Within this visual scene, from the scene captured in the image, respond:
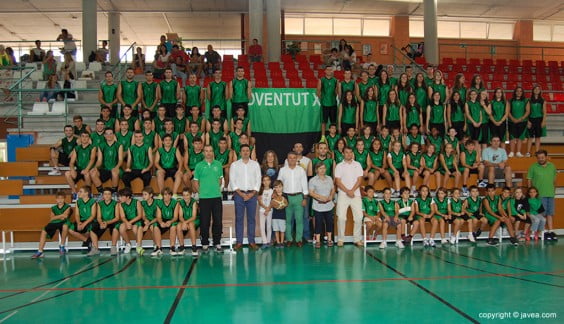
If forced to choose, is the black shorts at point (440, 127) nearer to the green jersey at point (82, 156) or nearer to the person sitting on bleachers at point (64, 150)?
the green jersey at point (82, 156)

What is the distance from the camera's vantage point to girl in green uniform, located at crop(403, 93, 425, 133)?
38.9 feet

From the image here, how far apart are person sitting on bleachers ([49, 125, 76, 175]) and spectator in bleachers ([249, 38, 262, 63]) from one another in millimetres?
9830

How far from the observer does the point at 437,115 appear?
12.0 m

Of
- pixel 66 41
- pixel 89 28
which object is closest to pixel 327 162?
pixel 66 41

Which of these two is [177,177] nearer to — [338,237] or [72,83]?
[338,237]

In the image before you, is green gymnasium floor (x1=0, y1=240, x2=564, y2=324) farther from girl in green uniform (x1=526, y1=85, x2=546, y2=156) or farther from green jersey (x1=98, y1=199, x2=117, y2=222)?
girl in green uniform (x1=526, y1=85, x2=546, y2=156)

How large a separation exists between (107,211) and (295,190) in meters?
3.49

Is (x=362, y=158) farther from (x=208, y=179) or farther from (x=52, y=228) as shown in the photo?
(x=52, y=228)

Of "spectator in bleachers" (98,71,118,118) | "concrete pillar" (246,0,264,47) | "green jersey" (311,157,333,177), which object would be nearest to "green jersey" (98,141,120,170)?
"spectator in bleachers" (98,71,118,118)

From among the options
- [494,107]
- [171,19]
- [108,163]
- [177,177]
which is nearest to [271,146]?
[177,177]

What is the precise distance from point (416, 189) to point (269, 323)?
7176 millimetres

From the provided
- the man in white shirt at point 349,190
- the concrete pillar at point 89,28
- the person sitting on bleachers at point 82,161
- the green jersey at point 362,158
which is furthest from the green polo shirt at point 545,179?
the concrete pillar at point 89,28

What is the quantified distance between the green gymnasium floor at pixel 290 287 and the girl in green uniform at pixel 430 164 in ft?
7.32

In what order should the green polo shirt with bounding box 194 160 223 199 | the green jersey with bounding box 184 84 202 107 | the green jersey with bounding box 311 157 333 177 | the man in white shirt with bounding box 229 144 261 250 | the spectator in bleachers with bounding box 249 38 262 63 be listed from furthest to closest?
the spectator in bleachers with bounding box 249 38 262 63 → the green jersey with bounding box 184 84 202 107 → the green jersey with bounding box 311 157 333 177 → the man in white shirt with bounding box 229 144 261 250 → the green polo shirt with bounding box 194 160 223 199
